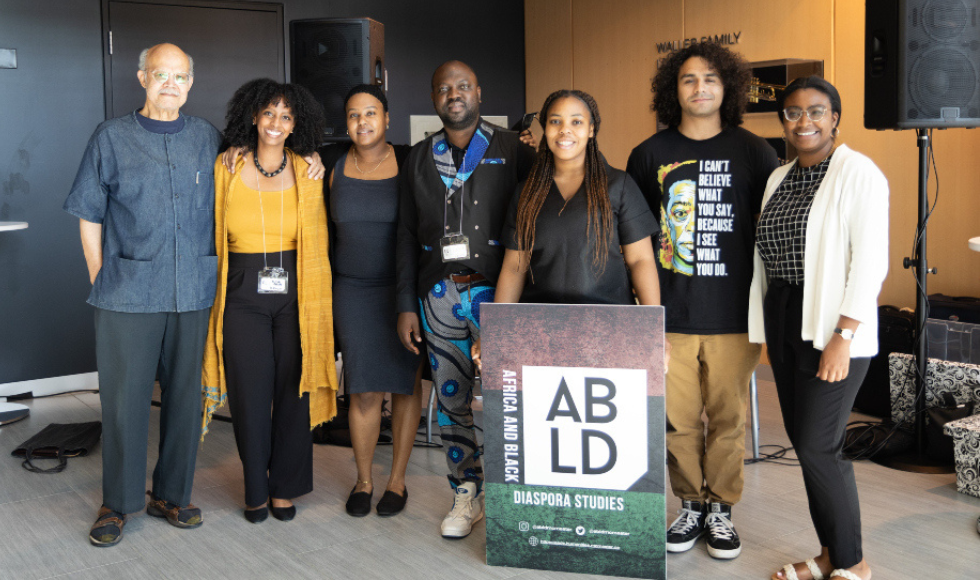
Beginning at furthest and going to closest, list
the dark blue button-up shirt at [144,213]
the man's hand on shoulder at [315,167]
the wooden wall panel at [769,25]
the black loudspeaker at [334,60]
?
the wooden wall panel at [769,25] < the black loudspeaker at [334,60] < the man's hand on shoulder at [315,167] < the dark blue button-up shirt at [144,213]

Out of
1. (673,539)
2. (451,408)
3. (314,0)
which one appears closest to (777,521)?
(673,539)

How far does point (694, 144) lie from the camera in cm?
273

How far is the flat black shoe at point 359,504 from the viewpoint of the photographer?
10.6ft

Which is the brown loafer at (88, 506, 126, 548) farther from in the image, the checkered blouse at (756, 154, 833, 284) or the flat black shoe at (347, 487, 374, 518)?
the checkered blouse at (756, 154, 833, 284)

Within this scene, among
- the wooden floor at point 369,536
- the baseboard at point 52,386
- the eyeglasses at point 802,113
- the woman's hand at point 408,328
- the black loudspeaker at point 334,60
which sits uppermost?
the black loudspeaker at point 334,60

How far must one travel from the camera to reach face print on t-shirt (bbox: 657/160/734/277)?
268 centimetres

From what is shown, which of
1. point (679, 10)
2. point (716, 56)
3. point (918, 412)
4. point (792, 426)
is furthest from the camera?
point (679, 10)

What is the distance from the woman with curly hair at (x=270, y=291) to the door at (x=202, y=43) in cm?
289

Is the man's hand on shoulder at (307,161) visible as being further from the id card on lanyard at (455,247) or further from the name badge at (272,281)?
the id card on lanyard at (455,247)

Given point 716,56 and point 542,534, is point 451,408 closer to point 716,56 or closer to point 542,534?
point 542,534

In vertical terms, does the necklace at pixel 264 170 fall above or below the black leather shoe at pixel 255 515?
above

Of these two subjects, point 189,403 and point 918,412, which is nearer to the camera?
point 189,403

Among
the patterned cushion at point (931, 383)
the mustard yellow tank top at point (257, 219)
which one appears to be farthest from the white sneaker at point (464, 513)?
the patterned cushion at point (931, 383)

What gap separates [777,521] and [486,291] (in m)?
1.33
